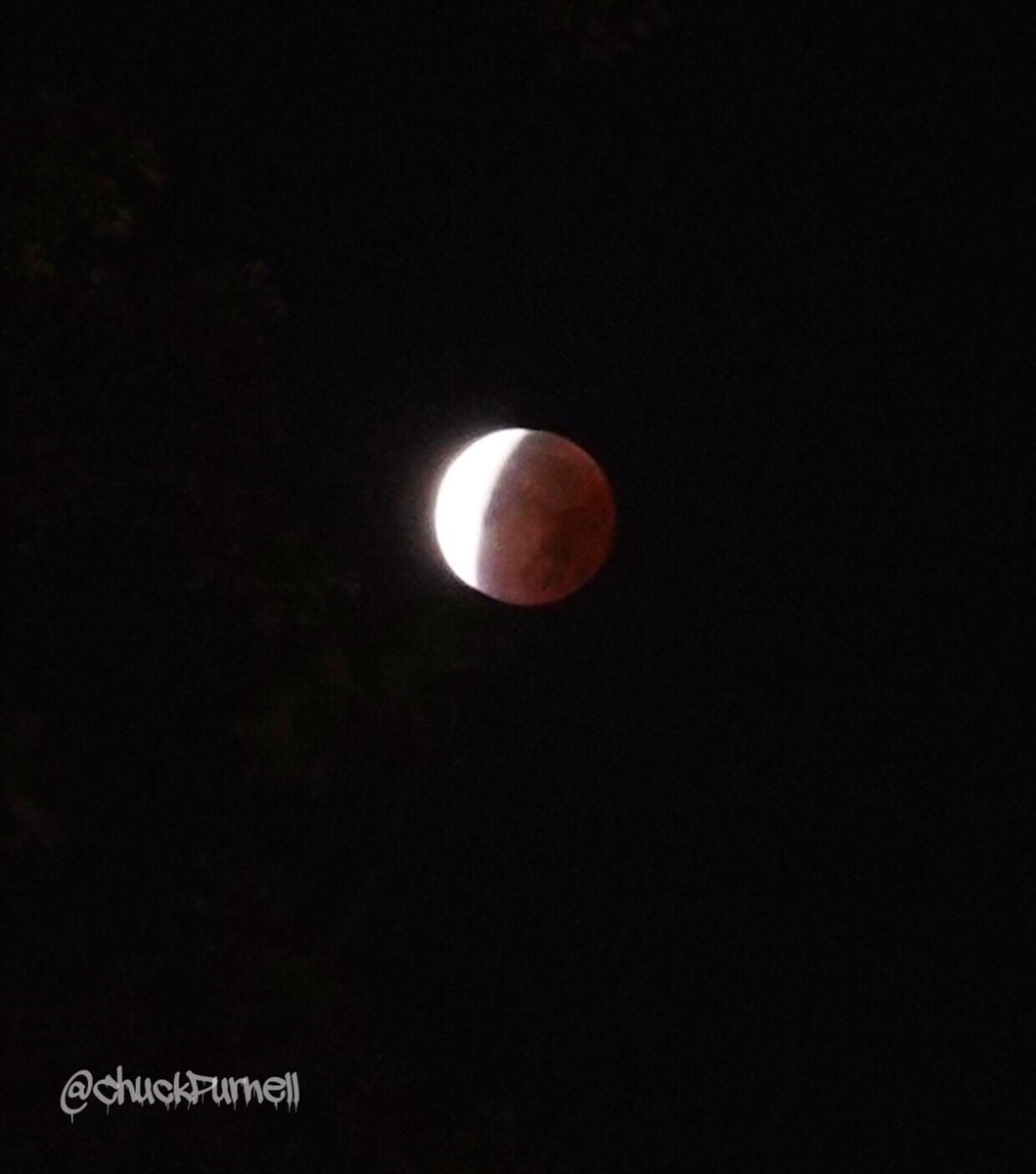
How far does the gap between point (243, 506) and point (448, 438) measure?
4.86ft

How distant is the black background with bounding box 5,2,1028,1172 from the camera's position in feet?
18.7

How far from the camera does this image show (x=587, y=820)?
19.8 feet

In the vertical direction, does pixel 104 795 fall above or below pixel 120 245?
below

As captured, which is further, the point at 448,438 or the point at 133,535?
the point at 448,438

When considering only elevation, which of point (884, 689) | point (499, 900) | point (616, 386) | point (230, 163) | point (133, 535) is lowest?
point (499, 900)

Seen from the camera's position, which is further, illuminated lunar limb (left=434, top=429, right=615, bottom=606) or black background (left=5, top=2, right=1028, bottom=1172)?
black background (left=5, top=2, right=1028, bottom=1172)

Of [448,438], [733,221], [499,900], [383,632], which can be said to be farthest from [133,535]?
[733,221]

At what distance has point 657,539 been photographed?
244 inches

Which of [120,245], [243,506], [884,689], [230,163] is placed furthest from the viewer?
[884,689]

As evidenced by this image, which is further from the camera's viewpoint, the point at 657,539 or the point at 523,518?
the point at 657,539

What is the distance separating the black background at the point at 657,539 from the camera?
569cm

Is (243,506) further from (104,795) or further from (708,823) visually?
(708,823)

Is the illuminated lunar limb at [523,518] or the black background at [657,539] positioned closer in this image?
the illuminated lunar limb at [523,518]

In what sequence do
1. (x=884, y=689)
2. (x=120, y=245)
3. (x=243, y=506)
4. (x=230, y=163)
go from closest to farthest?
(x=243, y=506)
(x=120, y=245)
(x=230, y=163)
(x=884, y=689)
